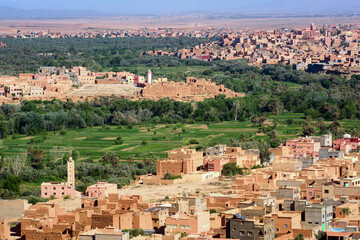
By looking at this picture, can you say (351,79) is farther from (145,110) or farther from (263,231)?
(263,231)

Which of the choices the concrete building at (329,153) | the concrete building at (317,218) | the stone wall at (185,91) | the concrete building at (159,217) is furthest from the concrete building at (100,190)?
the stone wall at (185,91)

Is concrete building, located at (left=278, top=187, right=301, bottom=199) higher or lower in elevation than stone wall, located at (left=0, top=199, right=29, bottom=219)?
higher

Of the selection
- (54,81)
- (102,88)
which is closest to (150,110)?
(102,88)

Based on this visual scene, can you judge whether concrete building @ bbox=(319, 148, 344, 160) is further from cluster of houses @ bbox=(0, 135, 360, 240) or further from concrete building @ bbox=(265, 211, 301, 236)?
concrete building @ bbox=(265, 211, 301, 236)

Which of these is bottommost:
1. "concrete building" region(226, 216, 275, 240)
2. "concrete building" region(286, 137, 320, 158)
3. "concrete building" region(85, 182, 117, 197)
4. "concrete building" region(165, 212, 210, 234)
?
"concrete building" region(286, 137, 320, 158)

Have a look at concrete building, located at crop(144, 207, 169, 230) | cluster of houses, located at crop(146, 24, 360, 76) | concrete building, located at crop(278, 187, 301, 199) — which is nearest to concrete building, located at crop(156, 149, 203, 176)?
concrete building, located at crop(278, 187, 301, 199)

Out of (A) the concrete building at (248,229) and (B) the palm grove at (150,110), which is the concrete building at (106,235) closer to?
(A) the concrete building at (248,229)

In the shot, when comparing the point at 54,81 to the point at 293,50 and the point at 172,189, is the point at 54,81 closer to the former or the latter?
the point at 172,189

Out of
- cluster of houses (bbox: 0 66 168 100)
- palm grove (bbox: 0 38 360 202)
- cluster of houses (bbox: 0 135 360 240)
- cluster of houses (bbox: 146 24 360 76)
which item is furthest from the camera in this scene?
cluster of houses (bbox: 146 24 360 76)
